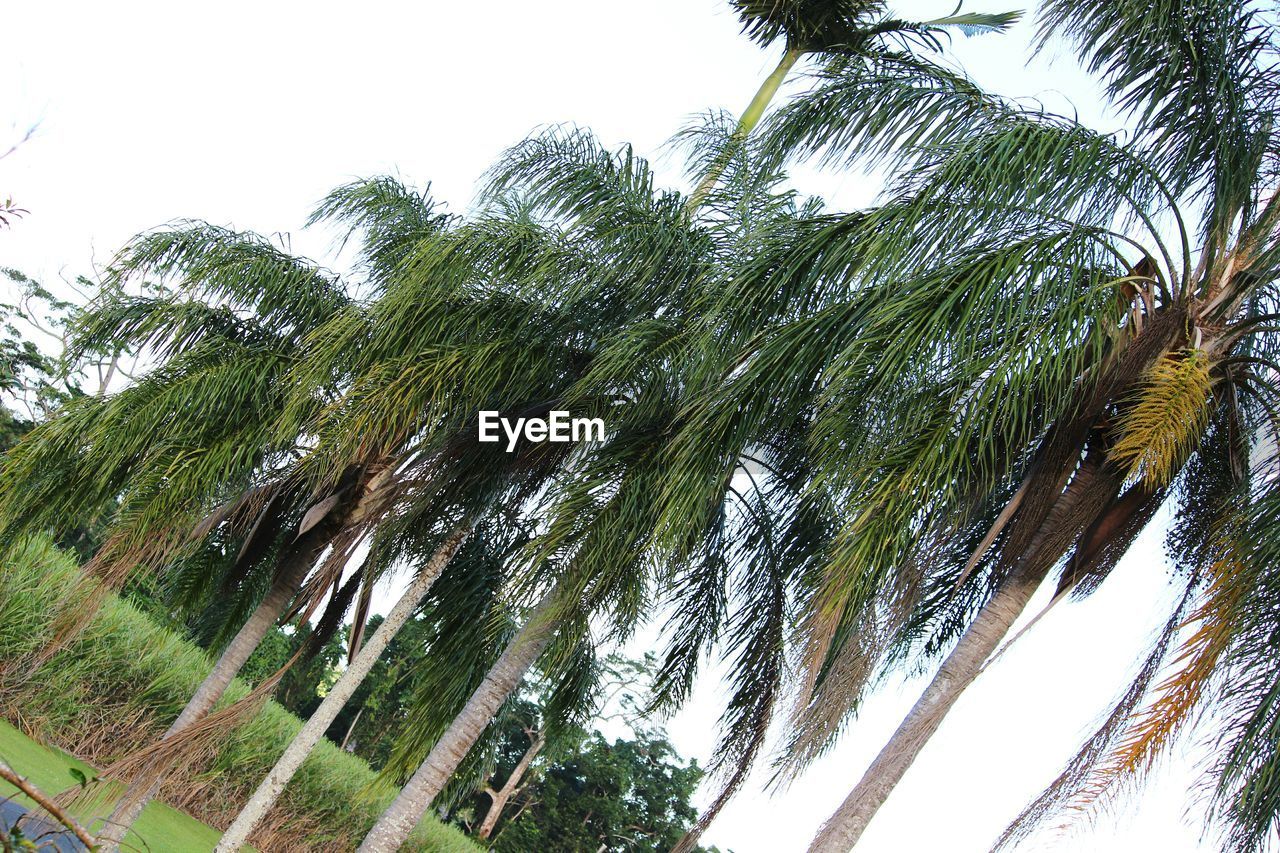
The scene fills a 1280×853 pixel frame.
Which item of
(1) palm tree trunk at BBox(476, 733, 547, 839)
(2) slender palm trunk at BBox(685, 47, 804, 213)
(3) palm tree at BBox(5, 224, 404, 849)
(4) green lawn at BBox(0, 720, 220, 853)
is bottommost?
(4) green lawn at BBox(0, 720, 220, 853)

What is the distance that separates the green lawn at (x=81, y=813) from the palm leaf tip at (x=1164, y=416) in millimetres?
7916

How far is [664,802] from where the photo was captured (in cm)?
3391

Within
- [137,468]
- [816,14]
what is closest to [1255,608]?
[816,14]

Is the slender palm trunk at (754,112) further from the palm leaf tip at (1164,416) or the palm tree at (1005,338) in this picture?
the palm leaf tip at (1164,416)

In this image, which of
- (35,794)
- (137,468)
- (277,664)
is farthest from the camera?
(277,664)

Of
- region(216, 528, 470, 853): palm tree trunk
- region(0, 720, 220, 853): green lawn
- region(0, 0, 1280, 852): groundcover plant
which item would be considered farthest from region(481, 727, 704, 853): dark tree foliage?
region(216, 528, 470, 853): palm tree trunk

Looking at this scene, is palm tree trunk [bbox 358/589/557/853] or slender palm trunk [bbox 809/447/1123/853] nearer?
slender palm trunk [bbox 809/447/1123/853]

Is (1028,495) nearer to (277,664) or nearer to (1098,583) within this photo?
(1098,583)

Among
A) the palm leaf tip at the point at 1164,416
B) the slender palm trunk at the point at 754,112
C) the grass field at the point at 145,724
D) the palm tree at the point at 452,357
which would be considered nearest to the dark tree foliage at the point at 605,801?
the grass field at the point at 145,724

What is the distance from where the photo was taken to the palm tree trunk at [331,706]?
895 cm

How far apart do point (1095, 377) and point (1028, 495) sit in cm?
78

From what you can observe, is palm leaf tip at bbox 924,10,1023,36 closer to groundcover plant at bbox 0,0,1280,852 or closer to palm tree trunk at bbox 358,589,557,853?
groundcover plant at bbox 0,0,1280,852

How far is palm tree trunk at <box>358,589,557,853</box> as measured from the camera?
26.4 feet

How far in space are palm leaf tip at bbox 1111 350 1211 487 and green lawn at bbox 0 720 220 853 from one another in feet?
26.0
